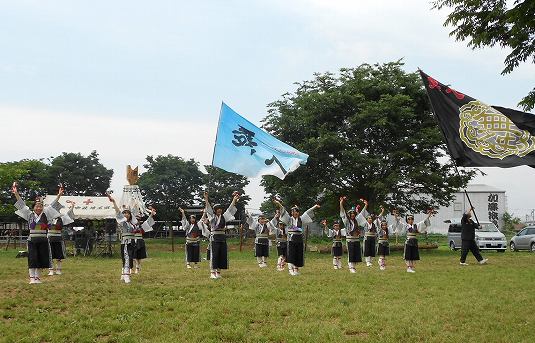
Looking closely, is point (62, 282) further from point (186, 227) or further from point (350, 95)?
point (350, 95)

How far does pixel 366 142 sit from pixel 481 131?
61.1ft

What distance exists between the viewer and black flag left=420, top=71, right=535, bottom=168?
35.3 ft

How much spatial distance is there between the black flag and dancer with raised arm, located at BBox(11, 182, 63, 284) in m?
10.7

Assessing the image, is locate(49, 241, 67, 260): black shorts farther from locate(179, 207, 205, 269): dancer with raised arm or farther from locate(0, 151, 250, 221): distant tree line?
locate(0, 151, 250, 221): distant tree line

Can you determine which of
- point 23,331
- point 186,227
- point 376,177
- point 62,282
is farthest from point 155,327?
point 376,177

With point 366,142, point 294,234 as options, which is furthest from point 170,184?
point 294,234

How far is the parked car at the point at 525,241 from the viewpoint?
31.3 m

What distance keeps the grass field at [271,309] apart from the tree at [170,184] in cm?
4146

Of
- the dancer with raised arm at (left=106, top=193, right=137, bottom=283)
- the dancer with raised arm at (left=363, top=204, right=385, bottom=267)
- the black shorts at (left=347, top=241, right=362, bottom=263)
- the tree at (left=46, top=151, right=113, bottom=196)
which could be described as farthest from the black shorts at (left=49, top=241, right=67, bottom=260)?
the tree at (left=46, top=151, right=113, bottom=196)

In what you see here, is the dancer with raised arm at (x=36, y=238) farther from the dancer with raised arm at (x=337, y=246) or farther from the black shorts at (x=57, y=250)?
A: the dancer with raised arm at (x=337, y=246)

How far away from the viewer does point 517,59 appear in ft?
40.5

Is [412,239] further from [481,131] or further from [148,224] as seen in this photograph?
[148,224]

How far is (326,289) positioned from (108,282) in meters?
6.20

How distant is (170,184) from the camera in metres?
57.9
